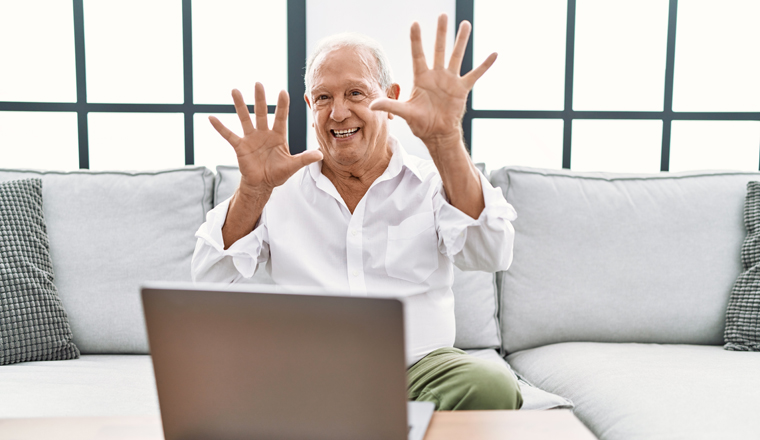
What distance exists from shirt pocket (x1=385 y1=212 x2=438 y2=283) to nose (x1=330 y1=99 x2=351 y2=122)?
31 cm

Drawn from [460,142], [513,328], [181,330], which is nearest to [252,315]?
[181,330]

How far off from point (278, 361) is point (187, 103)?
76.2 inches

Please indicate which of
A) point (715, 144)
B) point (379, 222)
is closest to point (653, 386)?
point (379, 222)

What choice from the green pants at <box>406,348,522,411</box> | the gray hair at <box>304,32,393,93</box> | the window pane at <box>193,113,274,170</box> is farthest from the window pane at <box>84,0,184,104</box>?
the green pants at <box>406,348,522,411</box>

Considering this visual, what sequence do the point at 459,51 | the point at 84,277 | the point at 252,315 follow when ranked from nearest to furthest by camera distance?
1. the point at 252,315
2. the point at 459,51
3. the point at 84,277

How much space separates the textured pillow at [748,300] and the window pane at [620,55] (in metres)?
0.82

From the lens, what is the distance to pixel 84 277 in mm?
1656

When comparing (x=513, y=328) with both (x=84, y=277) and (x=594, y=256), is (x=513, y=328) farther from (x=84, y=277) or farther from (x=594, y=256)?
(x=84, y=277)

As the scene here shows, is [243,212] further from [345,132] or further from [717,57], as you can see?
[717,57]

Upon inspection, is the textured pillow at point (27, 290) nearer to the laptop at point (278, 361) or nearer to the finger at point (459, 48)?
the laptop at point (278, 361)

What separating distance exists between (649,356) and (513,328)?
1.30 feet

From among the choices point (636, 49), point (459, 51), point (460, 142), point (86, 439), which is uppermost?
point (636, 49)

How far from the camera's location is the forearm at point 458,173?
1.15 metres

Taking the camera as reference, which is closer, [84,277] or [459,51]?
[459,51]
